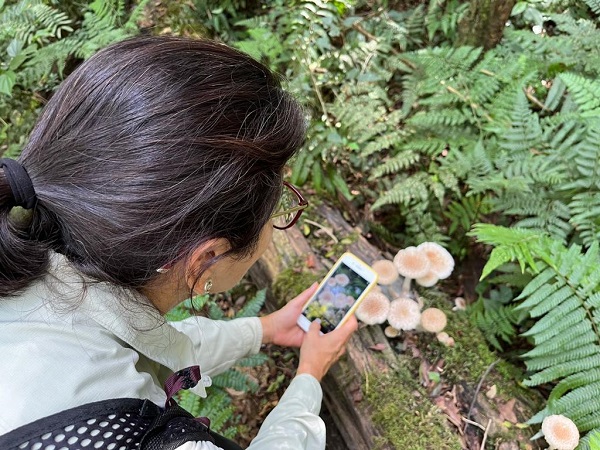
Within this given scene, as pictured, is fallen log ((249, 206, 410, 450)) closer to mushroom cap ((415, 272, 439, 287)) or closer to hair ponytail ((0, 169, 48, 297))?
mushroom cap ((415, 272, 439, 287))

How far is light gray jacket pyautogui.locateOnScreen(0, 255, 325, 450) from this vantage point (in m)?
1.39

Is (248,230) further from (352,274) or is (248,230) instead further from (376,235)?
(376,235)

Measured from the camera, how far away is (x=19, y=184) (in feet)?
4.75

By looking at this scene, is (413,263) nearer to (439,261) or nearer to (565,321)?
(439,261)

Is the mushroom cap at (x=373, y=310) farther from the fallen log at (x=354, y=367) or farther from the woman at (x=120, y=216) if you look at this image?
the woman at (x=120, y=216)

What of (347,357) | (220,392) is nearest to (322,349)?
(347,357)

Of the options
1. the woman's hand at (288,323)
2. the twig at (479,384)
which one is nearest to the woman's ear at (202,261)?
the woman's hand at (288,323)

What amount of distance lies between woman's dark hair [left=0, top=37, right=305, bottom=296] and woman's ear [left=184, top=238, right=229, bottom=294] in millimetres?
38

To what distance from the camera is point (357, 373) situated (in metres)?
2.96

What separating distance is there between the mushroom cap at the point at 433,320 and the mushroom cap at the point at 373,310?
0.25 meters

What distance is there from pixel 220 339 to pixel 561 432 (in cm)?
201

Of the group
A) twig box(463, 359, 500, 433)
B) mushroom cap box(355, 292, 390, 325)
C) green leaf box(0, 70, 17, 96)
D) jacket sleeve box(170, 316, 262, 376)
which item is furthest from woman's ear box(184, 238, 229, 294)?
green leaf box(0, 70, 17, 96)

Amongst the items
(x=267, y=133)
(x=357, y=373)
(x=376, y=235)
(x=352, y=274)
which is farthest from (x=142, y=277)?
(x=376, y=235)

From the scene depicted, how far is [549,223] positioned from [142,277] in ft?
10.2
